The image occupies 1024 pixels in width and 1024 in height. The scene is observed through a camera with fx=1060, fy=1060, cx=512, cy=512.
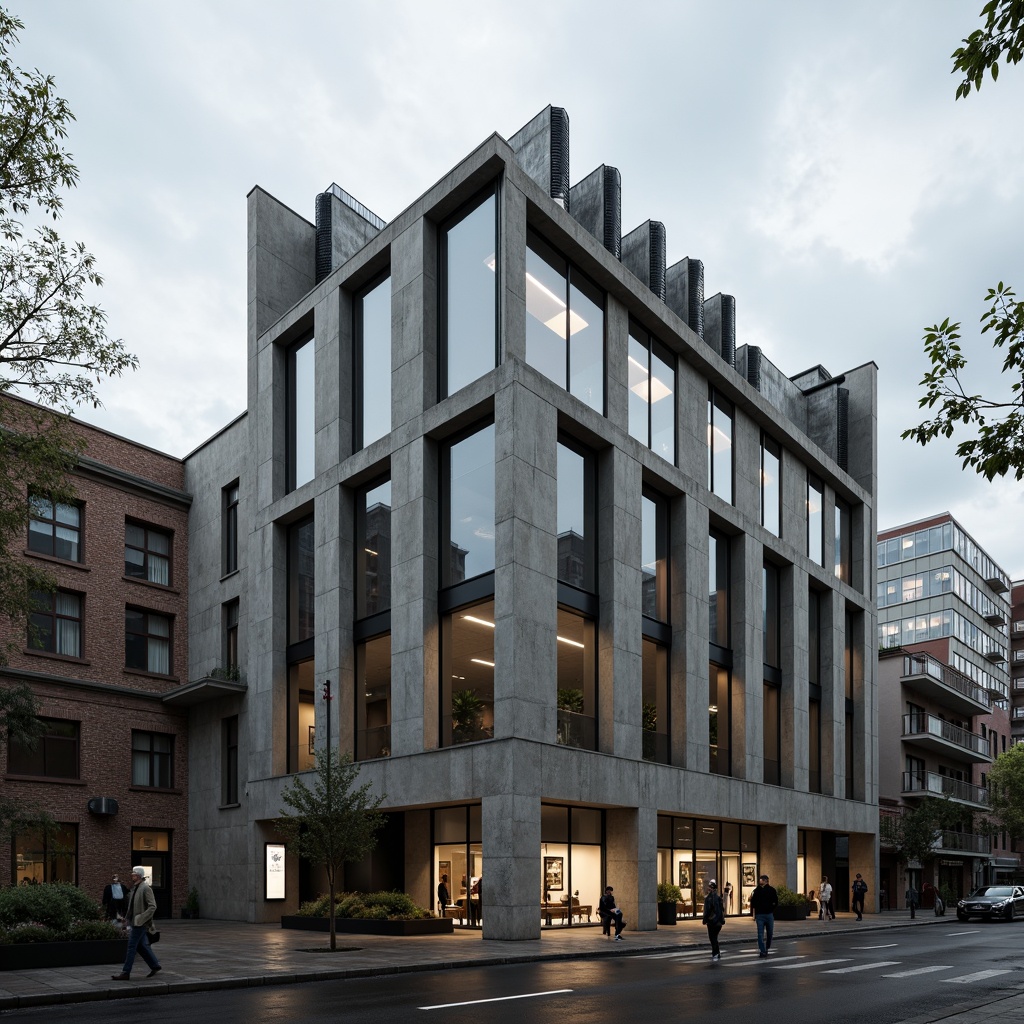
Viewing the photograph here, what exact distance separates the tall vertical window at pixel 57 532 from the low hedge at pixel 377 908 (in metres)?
16.1

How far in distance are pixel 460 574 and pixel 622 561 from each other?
16.6ft

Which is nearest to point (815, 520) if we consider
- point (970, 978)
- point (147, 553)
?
point (147, 553)

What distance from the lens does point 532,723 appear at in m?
27.2

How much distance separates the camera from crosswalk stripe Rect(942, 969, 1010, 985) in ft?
58.1

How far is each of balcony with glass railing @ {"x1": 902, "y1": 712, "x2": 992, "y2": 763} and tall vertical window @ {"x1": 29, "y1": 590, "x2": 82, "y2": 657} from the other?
1755 inches

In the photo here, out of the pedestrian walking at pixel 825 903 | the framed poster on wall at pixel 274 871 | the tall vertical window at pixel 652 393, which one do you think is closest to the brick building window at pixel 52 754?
the framed poster on wall at pixel 274 871

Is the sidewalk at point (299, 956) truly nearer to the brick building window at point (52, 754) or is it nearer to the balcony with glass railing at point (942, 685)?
the brick building window at point (52, 754)

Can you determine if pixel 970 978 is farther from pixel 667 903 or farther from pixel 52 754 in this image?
pixel 52 754

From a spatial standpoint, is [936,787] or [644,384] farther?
[936,787]

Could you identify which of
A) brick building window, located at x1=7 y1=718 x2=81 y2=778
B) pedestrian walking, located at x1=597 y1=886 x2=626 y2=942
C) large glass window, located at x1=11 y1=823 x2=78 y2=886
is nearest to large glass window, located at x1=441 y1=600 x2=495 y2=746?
pedestrian walking, located at x1=597 y1=886 x2=626 y2=942

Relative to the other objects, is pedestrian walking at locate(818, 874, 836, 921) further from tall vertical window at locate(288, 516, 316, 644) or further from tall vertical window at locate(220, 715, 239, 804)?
tall vertical window at locate(220, 715, 239, 804)

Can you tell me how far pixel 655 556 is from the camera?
116ft

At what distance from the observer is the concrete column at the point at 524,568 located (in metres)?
27.1

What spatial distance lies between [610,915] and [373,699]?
11.0 meters
